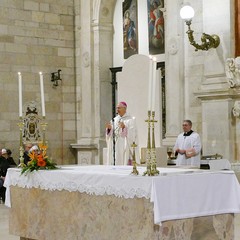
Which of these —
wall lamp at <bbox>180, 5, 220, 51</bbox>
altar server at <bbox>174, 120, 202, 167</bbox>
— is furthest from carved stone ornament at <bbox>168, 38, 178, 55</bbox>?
altar server at <bbox>174, 120, 202, 167</bbox>

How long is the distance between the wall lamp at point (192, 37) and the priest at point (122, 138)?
234cm

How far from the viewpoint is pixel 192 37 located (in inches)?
519

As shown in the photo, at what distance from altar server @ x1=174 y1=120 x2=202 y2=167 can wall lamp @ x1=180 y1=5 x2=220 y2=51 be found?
1.69 metres

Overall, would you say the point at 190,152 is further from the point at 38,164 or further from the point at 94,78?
the point at 94,78

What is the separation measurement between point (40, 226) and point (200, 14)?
22.5 ft

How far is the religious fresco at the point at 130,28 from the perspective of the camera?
654 inches

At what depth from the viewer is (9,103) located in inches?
651

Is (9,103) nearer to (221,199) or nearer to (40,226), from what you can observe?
(40,226)

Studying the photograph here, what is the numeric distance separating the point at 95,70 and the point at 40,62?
1310mm

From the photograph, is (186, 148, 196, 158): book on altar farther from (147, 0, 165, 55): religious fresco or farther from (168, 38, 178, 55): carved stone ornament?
(147, 0, 165, 55): religious fresco

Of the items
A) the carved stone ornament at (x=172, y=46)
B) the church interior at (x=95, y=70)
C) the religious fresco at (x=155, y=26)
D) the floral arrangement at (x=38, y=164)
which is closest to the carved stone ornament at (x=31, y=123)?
the church interior at (x=95, y=70)

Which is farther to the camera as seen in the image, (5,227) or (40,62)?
(40,62)

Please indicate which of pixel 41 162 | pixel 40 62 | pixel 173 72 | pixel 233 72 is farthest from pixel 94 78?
pixel 41 162

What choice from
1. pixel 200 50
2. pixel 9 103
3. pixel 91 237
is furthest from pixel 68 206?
pixel 9 103
